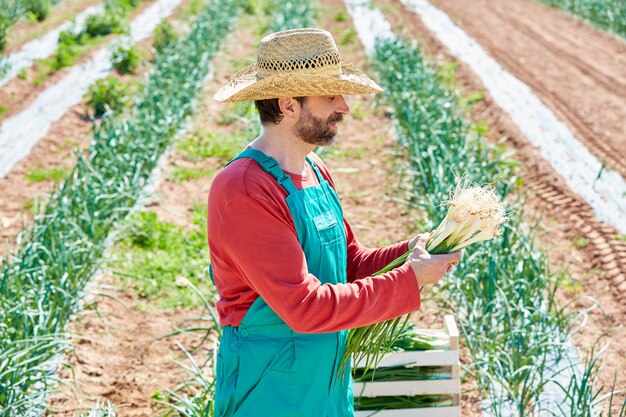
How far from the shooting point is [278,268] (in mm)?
1902

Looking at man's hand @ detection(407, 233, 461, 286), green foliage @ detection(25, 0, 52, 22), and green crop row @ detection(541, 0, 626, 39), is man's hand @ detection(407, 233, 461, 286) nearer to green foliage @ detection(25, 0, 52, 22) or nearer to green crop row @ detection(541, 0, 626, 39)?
green crop row @ detection(541, 0, 626, 39)

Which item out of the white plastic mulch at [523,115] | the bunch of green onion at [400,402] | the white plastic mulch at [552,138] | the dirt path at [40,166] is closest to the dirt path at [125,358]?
the bunch of green onion at [400,402]

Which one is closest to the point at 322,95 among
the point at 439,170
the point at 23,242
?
the point at 23,242

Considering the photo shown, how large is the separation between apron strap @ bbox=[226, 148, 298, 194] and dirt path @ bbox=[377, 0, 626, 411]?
2.01 metres

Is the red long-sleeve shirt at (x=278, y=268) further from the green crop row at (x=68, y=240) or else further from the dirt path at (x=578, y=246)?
the dirt path at (x=578, y=246)

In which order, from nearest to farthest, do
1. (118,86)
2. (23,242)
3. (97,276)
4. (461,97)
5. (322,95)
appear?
(322,95) < (23,242) < (97,276) < (118,86) < (461,97)

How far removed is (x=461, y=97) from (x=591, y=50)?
2.92 meters

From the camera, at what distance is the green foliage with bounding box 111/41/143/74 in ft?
28.3

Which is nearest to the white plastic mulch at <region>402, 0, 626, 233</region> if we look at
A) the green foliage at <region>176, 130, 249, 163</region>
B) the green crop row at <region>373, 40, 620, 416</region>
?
the green crop row at <region>373, 40, 620, 416</region>

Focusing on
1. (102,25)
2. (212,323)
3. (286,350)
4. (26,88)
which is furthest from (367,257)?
(102,25)

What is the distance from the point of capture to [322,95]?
2.07 m

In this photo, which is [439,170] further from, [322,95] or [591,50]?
[591,50]

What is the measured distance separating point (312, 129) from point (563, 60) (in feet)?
26.8

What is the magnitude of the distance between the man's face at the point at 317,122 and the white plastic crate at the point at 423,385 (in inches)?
41.0
